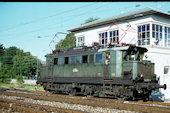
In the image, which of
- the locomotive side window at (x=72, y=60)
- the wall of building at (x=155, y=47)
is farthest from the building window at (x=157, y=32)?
the locomotive side window at (x=72, y=60)

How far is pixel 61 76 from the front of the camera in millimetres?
18719

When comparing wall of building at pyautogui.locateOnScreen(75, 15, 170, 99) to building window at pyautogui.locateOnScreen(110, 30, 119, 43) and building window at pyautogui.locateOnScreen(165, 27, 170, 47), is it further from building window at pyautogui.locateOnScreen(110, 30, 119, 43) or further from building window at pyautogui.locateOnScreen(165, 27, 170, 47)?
building window at pyautogui.locateOnScreen(165, 27, 170, 47)

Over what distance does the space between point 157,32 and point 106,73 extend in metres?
9.01

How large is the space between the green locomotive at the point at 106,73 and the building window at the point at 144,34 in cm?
531

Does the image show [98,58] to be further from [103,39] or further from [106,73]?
[103,39]

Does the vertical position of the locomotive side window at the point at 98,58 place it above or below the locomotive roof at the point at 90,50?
below

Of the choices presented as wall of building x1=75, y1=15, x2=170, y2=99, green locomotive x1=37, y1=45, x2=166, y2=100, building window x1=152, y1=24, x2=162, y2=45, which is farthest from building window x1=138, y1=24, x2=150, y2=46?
green locomotive x1=37, y1=45, x2=166, y2=100

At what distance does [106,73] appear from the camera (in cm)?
1458

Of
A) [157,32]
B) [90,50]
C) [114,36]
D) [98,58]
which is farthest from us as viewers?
[114,36]

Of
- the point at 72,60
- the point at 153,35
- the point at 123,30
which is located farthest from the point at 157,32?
the point at 72,60

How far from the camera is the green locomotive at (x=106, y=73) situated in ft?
43.3

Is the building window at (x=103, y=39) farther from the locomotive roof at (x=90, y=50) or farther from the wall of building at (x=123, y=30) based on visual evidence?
the locomotive roof at (x=90, y=50)

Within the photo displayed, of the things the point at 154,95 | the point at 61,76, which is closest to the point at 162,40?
the point at 154,95

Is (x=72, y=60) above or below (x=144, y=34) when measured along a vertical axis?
below
